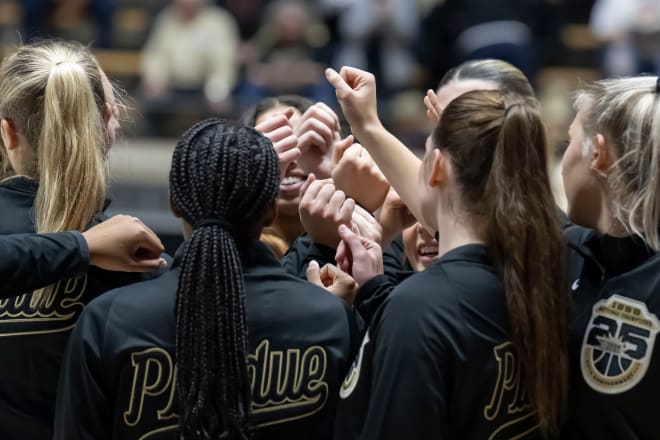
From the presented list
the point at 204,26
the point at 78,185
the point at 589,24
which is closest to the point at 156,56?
the point at 204,26

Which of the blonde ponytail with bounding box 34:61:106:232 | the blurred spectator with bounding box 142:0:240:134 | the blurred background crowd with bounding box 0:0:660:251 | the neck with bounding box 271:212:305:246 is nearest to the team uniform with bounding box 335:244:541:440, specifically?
the blonde ponytail with bounding box 34:61:106:232

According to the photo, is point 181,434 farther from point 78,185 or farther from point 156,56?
point 156,56

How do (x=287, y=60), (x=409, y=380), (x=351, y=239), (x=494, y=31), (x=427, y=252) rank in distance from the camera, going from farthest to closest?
(x=287, y=60)
(x=494, y=31)
(x=427, y=252)
(x=351, y=239)
(x=409, y=380)

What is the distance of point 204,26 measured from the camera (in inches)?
289

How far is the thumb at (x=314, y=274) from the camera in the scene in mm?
2340

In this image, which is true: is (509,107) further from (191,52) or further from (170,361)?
A: (191,52)

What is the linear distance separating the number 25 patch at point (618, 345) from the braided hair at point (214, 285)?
0.63 m

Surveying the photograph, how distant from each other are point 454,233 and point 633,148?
38 centimetres

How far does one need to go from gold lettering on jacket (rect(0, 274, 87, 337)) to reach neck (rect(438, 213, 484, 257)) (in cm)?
74

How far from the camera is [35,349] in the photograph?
2.23 m

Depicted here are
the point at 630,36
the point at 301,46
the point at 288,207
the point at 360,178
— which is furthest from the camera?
the point at 630,36

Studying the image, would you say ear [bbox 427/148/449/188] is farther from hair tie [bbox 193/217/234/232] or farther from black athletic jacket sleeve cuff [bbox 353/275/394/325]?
hair tie [bbox 193/217/234/232]

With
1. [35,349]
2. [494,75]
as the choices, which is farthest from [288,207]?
[35,349]

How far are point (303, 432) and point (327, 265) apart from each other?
0.40 m
